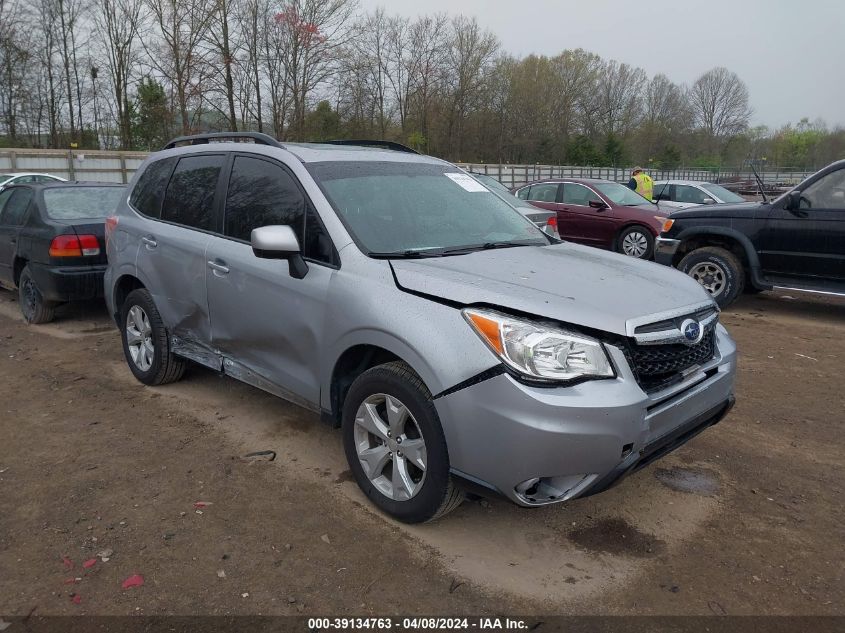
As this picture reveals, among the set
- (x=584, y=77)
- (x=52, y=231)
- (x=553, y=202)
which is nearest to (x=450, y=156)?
(x=584, y=77)

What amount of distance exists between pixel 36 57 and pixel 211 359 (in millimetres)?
40099

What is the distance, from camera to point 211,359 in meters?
4.32

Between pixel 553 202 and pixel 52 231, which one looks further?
pixel 553 202

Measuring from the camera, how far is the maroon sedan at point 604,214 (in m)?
11.7

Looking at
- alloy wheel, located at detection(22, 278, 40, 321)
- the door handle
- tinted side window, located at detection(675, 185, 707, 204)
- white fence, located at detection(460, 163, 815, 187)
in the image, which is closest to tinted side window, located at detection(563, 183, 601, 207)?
tinted side window, located at detection(675, 185, 707, 204)

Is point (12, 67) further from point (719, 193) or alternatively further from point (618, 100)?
point (618, 100)

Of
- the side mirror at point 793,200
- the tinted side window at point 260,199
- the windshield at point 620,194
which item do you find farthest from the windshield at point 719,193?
the tinted side window at point 260,199

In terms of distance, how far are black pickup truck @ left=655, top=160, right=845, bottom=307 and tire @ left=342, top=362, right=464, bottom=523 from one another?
6.20 m

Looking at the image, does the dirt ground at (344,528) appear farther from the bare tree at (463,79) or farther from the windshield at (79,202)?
the bare tree at (463,79)

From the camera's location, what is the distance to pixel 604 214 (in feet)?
39.9

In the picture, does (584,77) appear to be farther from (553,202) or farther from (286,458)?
(286,458)

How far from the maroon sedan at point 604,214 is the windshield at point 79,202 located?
8.29 meters

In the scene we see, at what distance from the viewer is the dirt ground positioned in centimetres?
263

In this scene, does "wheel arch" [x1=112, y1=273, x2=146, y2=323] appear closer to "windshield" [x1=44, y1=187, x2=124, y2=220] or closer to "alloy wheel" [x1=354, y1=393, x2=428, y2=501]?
"windshield" [x1=44, y1=187, x2=124, y2=220]
